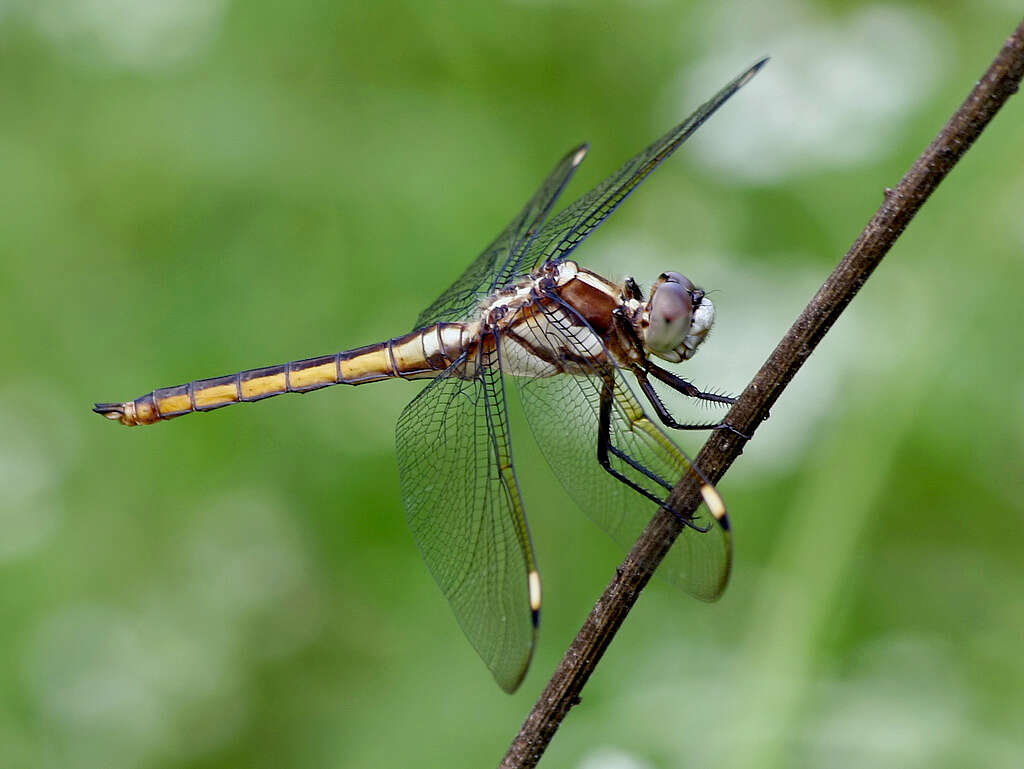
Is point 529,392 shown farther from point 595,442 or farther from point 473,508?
point 473,508

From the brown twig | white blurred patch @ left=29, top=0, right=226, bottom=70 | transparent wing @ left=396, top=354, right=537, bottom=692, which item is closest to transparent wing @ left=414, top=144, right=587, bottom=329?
transparent wing @ left=396, top=354, right=537, bottom=692

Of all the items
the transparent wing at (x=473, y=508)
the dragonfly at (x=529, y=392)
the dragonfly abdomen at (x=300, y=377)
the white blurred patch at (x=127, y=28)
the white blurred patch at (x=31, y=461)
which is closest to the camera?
the transparent wing at (x=473, y=508)

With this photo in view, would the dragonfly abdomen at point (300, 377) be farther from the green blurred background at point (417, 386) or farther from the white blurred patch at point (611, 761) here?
the white blurred patch at point (611, 761)

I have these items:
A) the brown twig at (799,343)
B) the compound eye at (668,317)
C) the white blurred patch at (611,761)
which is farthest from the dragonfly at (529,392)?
the brown twig at (799,343)

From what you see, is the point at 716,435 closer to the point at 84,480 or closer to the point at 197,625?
the point at 197,625

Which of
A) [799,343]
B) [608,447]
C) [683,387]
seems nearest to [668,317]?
[683,387]

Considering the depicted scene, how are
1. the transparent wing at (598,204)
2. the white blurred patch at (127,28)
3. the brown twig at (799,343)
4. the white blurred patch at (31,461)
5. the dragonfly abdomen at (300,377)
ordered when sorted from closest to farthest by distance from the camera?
the brown twig at (799,343)
the transparent wing at (598,204)
the dragonfly abdomen at (300,377)
the white blurred patch at (31,461)
the white blurred patch at (127,28)

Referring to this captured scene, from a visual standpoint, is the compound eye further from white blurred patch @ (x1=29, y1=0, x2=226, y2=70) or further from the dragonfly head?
white blurred patch @ (x1=29, y1=0, x2=226, y2=70)
